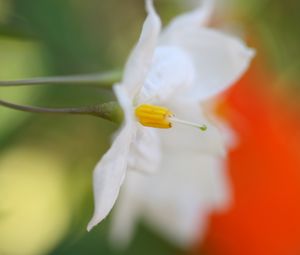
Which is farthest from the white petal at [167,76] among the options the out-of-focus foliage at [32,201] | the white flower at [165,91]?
the out-of-focus foliage at [32,201]

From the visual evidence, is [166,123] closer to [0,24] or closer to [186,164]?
[0,24]

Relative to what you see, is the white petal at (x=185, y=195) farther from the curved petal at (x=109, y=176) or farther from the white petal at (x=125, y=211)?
the curved petal at (x=109, y=176)

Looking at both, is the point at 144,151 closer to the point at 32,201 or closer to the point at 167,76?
the point at 167,76

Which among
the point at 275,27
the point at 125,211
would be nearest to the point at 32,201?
the point at 125,211

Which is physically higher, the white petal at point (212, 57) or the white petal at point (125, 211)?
the white petal at point (212, 57)

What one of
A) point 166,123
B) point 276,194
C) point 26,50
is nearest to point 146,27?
point 166,123

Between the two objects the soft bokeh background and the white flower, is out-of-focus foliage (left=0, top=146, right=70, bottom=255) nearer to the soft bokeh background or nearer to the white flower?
the soft bokeh background
